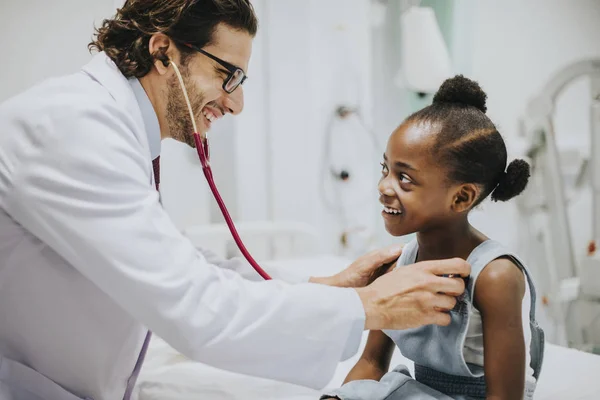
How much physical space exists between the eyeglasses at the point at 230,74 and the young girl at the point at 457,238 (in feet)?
1.34

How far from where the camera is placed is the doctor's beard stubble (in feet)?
4.25

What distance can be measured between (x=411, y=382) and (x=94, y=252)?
0.64 metres

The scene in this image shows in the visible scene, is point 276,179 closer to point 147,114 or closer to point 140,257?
point 147,114

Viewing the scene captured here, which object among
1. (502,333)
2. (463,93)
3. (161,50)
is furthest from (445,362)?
(161,50)

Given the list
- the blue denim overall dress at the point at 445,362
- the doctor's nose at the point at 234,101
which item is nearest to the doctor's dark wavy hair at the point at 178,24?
the doctor's nose at the point at 234,101

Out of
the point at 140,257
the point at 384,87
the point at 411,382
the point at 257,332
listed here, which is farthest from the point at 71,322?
the point at 384,87

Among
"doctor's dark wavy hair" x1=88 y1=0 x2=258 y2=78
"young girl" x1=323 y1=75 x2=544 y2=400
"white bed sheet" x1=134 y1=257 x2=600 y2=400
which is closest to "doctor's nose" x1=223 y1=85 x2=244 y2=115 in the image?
"doctor's dark wavy hair" x1=88 y1=0 x2=258 y2=78

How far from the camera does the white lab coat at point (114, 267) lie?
90cm

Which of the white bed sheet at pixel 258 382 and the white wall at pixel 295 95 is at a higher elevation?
the white wall at pixel 295 95

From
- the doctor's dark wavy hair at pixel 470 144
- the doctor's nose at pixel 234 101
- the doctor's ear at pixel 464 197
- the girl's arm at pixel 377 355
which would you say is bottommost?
the girl's arm at pixel 377 355

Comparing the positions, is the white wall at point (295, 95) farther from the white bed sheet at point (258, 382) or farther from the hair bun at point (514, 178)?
the hair bun at point (514, 178)

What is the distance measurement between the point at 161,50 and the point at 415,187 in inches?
26.1

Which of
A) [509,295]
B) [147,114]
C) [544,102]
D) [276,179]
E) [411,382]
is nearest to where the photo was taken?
[509,295]

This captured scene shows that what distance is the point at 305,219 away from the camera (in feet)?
10.0
